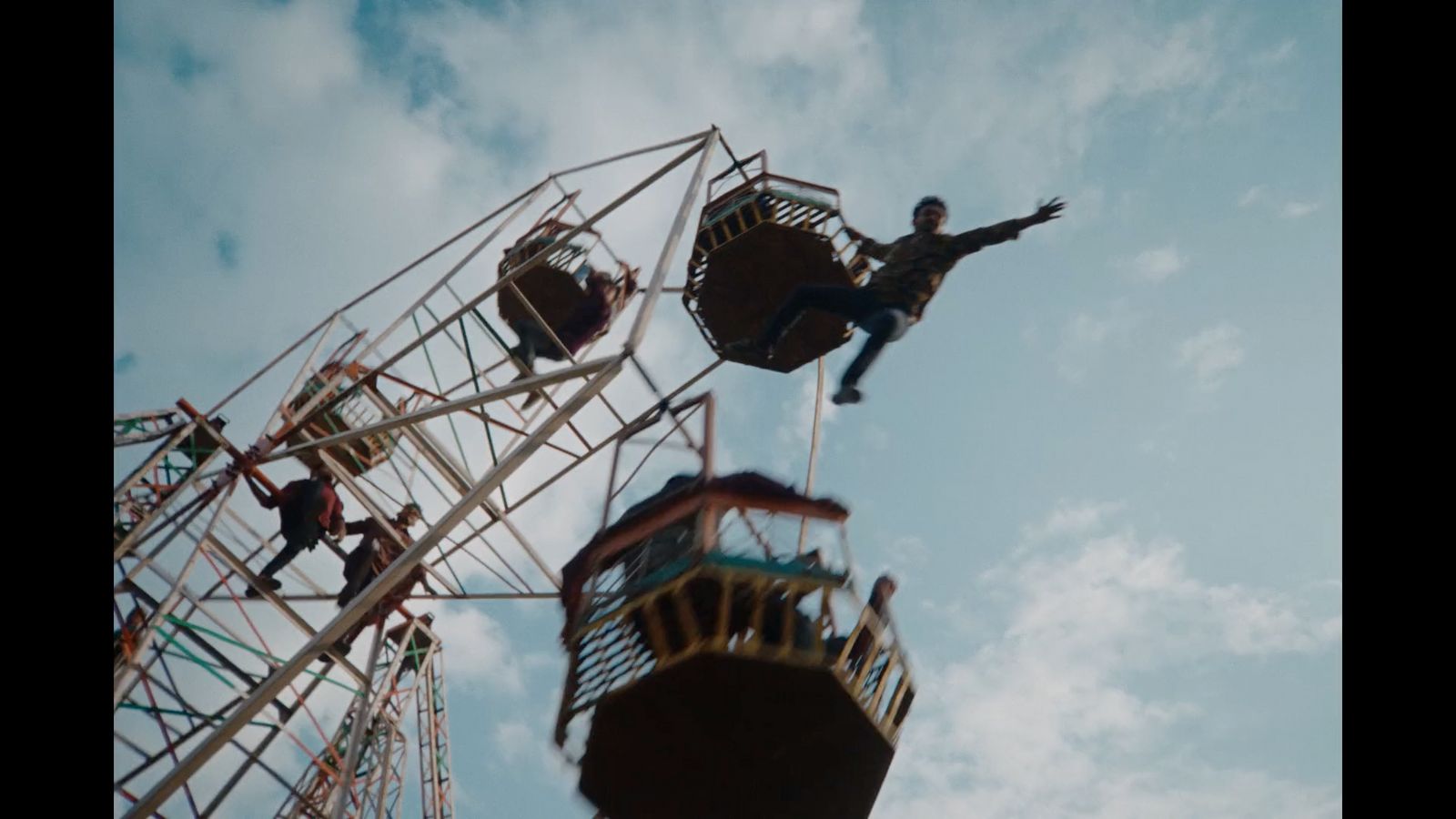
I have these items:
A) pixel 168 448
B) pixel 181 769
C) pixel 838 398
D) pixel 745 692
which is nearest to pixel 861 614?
pixel 745 692

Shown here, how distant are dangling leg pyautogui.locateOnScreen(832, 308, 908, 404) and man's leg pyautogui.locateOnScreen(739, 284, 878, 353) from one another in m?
0.43

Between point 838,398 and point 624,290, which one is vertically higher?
point 624,290

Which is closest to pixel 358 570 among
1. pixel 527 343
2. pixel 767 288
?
pixel 527 343

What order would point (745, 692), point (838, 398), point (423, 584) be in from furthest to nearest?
1. point (423, 584)
2. point (838, 398)
3. point (745, 692)

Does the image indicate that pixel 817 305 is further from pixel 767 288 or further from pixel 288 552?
pixel 288 552

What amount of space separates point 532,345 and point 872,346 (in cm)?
642

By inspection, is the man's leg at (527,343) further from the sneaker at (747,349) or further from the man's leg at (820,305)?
the man's leg at (820,305)

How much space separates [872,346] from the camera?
1308cm

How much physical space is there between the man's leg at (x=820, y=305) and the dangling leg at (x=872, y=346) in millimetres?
426

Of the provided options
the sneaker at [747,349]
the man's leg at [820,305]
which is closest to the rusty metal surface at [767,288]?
the sneaker at [747,349]

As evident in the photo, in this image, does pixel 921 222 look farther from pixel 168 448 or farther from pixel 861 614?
pixel 168 448
